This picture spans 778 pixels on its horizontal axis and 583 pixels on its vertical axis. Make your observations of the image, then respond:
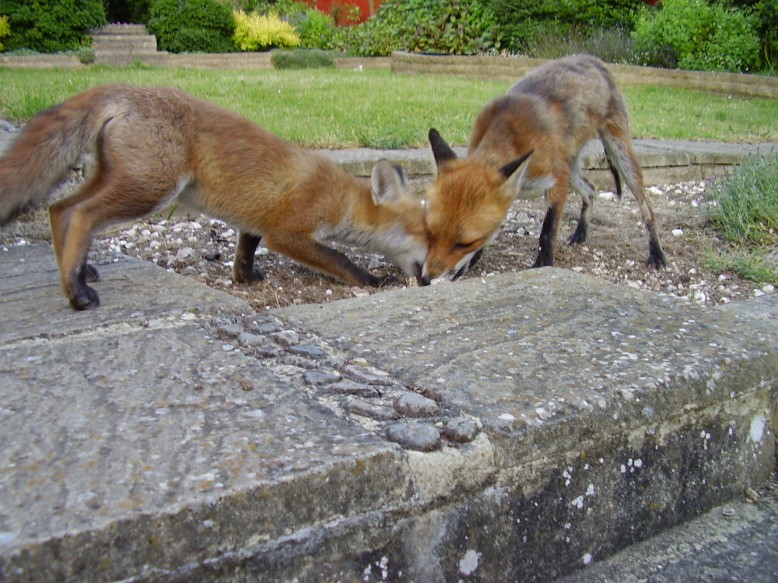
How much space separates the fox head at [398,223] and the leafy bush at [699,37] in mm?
13572

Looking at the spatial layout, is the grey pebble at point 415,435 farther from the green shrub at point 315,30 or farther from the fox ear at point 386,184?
the green shrub at point 315,30

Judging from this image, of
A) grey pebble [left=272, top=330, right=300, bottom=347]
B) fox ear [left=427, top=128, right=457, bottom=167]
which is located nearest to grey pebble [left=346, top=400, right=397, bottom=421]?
grey pebble [left=272, top=330, right=300, bottom=347]

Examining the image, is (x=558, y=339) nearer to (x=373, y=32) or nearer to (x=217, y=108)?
(x=217, y=108)

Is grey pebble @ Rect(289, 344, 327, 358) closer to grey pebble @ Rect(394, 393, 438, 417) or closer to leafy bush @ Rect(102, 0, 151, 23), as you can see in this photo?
grey pebble @ Rect(394, 393, 438, 417)

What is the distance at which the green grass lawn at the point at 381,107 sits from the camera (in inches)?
295

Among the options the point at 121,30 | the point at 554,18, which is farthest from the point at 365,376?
the point at 121,30

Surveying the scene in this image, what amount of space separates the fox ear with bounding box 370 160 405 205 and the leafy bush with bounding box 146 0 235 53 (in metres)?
20.0

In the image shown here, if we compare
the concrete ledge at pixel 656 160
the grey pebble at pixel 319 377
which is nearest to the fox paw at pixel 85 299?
the grey pebble at pixel 319 377

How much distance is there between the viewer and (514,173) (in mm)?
4539

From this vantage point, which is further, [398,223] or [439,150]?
[439,150]

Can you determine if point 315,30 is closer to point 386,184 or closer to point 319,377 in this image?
point 386,184

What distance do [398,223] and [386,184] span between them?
24cm

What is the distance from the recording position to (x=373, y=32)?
21609mm

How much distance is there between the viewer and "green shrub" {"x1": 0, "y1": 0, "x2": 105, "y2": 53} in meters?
21.2
